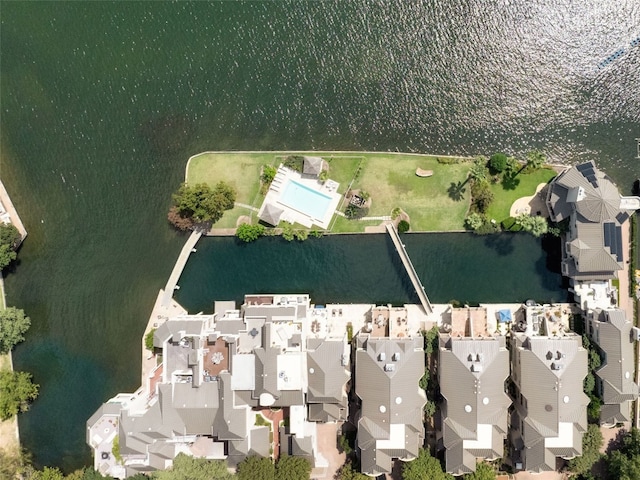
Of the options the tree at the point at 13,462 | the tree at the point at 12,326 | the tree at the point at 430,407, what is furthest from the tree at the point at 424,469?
the tree at the point at 12,326

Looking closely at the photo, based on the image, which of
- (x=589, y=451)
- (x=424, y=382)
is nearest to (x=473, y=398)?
(x=424, y=382)

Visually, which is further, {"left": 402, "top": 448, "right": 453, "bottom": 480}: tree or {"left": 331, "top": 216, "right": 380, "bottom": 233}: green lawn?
{"left": 331, "top": 216, "right": 380, "bottom": 233}: green lawn

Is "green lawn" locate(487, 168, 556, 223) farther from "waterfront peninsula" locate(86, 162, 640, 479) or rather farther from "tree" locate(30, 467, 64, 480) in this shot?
"tree" locate(30, 467, 64, 480)

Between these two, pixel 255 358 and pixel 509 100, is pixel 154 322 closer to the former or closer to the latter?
Result: pixel 255 358

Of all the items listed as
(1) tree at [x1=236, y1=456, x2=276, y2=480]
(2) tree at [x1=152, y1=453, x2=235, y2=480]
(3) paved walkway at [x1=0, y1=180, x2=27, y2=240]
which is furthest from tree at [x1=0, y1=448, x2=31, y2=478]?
(1) tree at [x1=236, y1=456, x2=276, y2=480]

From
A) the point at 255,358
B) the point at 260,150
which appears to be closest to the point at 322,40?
the point at 260,150

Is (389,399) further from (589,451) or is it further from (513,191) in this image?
(513,191)
